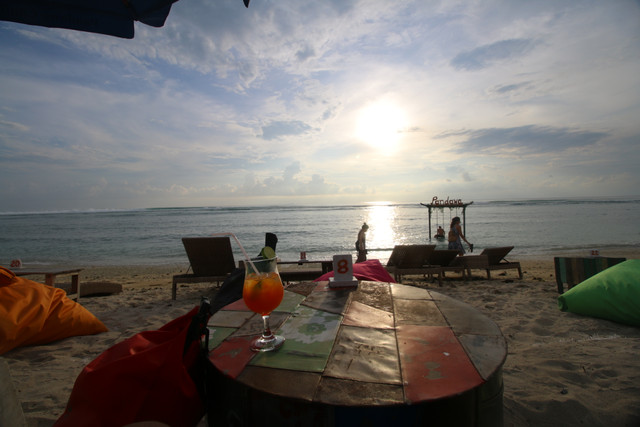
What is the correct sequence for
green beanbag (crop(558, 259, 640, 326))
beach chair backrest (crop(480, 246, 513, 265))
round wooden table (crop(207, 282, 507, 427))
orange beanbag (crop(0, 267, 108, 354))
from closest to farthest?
round wooden table (crop(207, 282, 507, 427))
orange beanbag (crop(0, 267, 108, 354))
green beanbag (crop(558, 259, 640, 326))
beach chair backrest (crop(480, 246, 513, 265))

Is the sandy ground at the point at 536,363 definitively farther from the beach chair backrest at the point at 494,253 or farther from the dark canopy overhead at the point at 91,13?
the dark canopy overhead at the point at 91,13

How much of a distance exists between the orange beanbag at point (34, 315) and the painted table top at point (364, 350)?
2459 millimetres

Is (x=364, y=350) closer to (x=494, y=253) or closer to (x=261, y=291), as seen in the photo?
(x=261, y=291)

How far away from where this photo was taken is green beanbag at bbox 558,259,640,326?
3.28 metres

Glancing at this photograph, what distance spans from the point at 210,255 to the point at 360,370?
4814mm

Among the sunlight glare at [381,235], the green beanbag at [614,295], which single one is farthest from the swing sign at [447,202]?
the green beanbag at [614,295]

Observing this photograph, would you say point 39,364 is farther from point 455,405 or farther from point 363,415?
point 455,405

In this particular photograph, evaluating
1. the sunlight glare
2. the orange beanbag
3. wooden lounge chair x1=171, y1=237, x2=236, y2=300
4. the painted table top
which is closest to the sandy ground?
the orange beanbag

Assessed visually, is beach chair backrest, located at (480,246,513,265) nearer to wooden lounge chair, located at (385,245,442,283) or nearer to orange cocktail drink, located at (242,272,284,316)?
wooden lounge chair, located at (385,245,442,283)

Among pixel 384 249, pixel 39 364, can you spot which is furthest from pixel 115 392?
pixel 384 249

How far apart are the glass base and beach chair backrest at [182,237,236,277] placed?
13.8ft

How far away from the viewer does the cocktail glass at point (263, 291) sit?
4.17 ft

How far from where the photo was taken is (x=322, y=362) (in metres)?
1.12

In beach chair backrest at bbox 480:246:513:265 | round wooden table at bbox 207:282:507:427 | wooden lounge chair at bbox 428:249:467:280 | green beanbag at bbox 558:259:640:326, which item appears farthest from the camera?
beach chair backrest at bbox 480:246:513:265
